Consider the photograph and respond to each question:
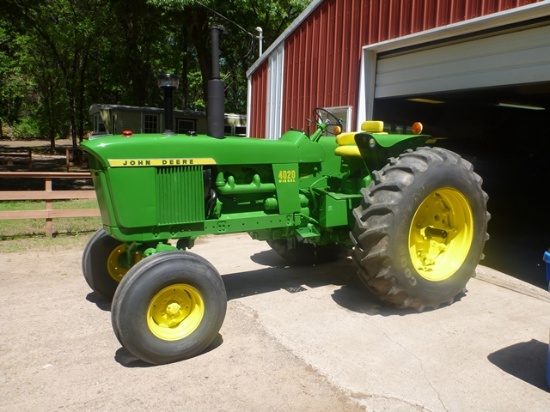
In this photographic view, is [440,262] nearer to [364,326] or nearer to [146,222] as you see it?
[364,326]

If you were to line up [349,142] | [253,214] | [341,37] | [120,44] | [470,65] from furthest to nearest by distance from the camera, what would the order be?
[120,44], [341,37], [470,65], [349,142], [253,214]

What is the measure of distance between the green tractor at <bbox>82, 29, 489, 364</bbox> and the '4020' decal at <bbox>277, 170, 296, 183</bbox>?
14mm

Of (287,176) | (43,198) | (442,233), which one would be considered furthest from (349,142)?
(43,198)

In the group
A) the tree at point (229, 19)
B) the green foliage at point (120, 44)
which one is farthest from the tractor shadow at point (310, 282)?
the green foliage at point (120, 44)

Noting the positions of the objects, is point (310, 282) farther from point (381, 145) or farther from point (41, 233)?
point (41, 233)

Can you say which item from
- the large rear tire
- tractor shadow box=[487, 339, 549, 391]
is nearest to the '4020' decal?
the large rear tire

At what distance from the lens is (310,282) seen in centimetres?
546

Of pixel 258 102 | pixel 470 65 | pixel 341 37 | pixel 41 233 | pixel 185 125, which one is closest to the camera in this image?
pixel 470 65

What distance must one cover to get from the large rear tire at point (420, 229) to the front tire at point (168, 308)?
144 centimetres

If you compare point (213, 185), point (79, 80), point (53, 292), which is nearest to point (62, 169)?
point (79, 80)

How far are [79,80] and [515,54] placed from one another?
A: 27.4m

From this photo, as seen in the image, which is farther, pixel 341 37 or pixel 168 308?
pixel 341 37

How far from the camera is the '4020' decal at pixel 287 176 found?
179 inches

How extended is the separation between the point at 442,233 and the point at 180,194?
2.61 metres
